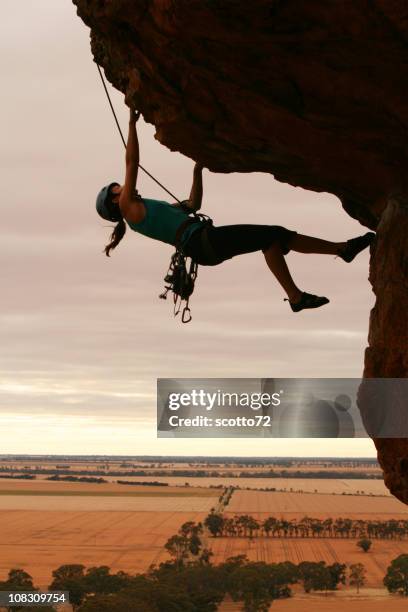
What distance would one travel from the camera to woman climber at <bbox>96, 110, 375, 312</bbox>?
8.73 meters

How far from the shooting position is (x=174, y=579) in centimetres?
9275

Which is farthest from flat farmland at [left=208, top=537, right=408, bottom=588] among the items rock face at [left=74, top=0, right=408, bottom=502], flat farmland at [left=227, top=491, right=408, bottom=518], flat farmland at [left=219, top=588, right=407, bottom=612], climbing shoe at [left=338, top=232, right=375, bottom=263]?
climbing shoe at [left=338, top=232, right=375, bottom=263]

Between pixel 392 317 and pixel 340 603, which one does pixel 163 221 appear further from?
pixel 340 603

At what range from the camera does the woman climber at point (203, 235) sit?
8.73 meters

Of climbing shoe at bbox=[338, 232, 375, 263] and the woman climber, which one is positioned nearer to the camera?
the woman climber

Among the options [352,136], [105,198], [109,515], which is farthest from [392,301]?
[109,515]

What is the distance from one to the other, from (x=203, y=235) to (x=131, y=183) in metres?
0.91

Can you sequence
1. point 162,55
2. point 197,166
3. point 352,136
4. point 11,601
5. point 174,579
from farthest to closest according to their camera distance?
1. point 174,579
2. point 11,601
3. point 197,166
4. point 352,136
5. point 162,55

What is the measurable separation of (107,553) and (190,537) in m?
13.0

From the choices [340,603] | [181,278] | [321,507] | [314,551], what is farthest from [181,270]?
[321,507]

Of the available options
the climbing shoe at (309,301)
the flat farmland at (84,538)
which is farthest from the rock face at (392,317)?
the flat farmland at (84,538)

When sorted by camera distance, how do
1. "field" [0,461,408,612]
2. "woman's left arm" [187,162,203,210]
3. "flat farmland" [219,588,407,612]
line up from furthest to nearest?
"field" [0,461,408,612]
"flat farmland" [219,588,407,612]
"woman's left arm" [187,162,203,210]

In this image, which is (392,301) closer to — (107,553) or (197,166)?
(197,166)

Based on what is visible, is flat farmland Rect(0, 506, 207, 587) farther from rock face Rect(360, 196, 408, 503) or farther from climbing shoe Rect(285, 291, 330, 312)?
climbing shoe Rect(285, 291, 330, 312)
